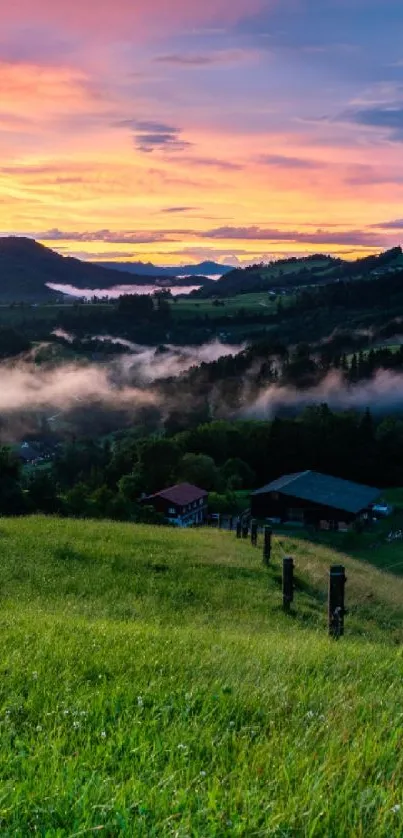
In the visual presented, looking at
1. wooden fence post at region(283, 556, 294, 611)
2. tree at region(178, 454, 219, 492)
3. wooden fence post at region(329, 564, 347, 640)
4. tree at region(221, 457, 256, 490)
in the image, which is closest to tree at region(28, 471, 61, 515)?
tree at region(178, 454, 219, 492)

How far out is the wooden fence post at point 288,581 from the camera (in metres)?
17.5

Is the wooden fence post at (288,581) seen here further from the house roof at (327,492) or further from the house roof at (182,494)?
the house roof at (327,492)

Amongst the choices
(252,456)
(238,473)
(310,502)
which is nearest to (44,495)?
(310,502)

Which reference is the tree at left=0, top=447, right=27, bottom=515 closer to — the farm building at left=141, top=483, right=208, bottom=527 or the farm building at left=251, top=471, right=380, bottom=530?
the farm building at left=141, top=483, right=208, bottom=527

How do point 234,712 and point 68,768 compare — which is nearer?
point 68,768

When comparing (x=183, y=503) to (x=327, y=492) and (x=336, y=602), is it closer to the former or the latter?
(x=327, y=492)

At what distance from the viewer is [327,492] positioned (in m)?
87.9

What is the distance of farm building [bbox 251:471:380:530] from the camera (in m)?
85.4

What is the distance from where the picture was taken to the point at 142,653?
329 inches

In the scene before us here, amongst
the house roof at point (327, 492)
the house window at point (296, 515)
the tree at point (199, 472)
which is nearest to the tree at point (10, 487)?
the house roof at point (327, 492)

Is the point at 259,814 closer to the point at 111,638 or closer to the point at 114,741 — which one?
the point at 114,741

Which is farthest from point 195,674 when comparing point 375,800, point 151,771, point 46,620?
point 46,620

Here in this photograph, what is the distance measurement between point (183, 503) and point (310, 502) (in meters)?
17.7

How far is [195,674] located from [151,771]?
2.66 meters
